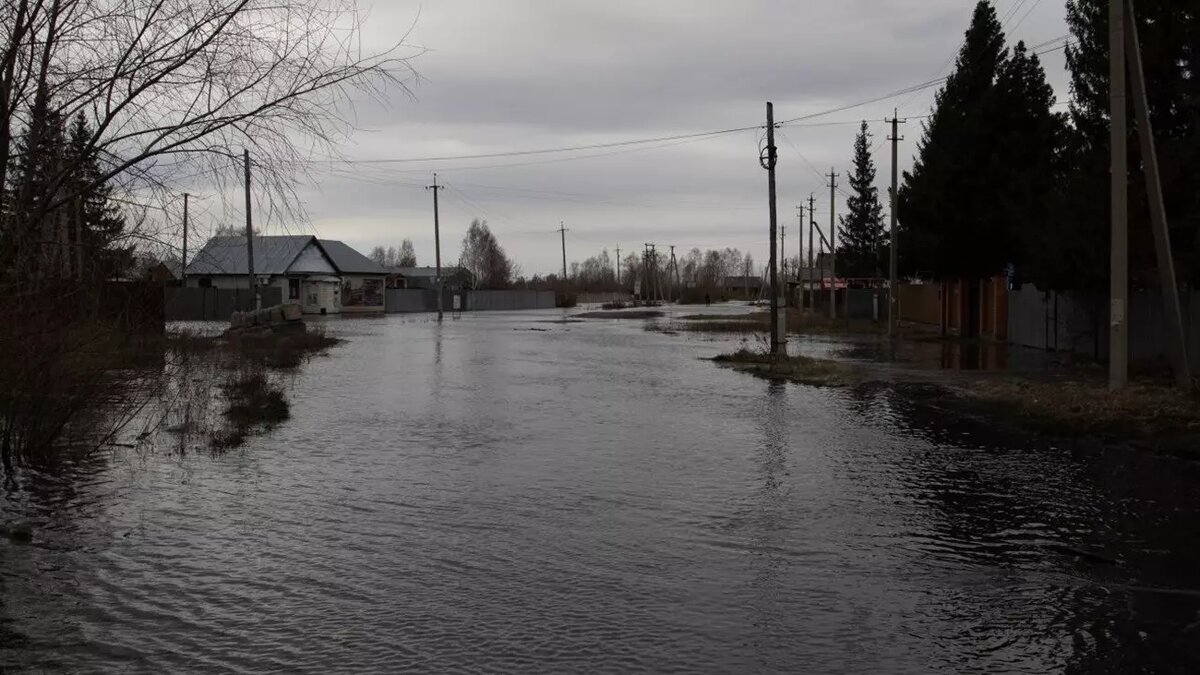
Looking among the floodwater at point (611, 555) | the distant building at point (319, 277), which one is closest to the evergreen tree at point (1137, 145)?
the floodwater at point (611, 555)

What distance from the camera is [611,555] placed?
716 centimetres

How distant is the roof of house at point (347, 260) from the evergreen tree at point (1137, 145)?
191 ft

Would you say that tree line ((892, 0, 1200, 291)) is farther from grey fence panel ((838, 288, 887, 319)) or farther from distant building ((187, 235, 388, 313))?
distant building ((187, 235, 388, 313))

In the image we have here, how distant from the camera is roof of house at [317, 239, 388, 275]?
245 feet

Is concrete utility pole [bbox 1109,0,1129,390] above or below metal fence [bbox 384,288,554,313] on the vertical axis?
above

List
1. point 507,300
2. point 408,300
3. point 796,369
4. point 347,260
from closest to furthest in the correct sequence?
1. point 796,369
2. point 347,260
3. point 408,300
4. point 507,300

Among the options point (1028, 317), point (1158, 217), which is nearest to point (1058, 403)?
point (1158, 217)

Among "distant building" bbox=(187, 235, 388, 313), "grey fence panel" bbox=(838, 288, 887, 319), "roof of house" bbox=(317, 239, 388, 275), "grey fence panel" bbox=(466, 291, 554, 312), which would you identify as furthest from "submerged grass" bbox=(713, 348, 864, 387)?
"grey fence panel" bbox=(466, 291, 554, 312)

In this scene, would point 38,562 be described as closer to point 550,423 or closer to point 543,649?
point 543,649

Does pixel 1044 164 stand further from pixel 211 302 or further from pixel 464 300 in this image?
pixel 464 300

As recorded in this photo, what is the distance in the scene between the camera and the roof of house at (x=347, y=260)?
74.8 meters

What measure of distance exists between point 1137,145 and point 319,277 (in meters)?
60.1

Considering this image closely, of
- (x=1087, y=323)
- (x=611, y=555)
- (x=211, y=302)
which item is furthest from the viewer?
(x=211, y=302)

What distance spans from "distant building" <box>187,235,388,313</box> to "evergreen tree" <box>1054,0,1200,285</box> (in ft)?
163
